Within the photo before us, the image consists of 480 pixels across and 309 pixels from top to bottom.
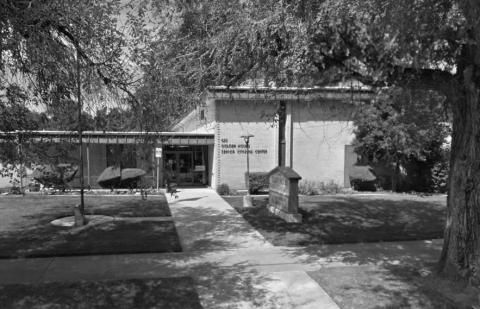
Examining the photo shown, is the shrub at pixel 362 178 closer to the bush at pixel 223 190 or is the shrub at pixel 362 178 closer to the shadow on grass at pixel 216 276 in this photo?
the bush at pixel 223 190

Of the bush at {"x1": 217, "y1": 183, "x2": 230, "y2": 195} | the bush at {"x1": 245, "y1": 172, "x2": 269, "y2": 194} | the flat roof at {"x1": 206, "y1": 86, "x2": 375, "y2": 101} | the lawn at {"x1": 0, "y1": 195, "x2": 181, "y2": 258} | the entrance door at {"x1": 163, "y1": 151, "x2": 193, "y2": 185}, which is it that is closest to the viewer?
the flat roof at {"x1": 206, "y1": 86, "x2": 375, "y2": 101}

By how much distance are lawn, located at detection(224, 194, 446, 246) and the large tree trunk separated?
3498mm

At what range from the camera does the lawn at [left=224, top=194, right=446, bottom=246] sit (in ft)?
35.5

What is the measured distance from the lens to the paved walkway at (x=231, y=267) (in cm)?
658

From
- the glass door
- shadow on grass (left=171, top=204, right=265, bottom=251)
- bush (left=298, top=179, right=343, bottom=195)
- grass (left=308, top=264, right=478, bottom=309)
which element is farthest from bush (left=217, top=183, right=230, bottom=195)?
grass (left=308, top=264, right=478, bottom=309)

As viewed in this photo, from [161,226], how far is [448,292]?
7.64 metres

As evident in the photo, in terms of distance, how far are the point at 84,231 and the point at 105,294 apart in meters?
5.15

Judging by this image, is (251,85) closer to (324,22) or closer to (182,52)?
(182,52)

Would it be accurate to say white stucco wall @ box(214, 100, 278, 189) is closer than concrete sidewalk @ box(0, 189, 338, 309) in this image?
No

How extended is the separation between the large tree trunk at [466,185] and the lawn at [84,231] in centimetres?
530

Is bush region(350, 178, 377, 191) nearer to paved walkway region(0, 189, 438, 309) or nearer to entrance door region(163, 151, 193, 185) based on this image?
A: entrance door region(163, 151, 193, 185)

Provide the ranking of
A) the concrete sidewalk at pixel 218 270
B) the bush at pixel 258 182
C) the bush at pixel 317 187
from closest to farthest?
1. the concrete sidewalk at pixel 218 270
2. the bush at pixel 258 182
3. the bush at pixel 317 187

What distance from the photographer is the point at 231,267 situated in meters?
8.14

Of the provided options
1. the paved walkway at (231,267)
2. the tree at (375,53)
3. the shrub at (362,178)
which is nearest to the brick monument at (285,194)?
the paved walkway at (231,267)
